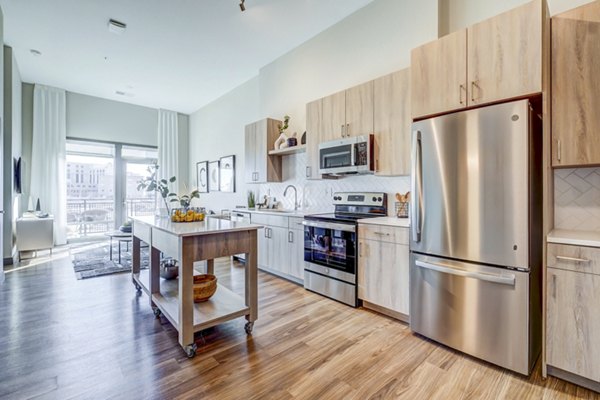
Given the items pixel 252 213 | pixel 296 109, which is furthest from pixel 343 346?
pixel 296 109

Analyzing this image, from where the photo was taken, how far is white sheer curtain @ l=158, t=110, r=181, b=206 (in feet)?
24.7

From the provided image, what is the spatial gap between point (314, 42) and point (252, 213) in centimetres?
266

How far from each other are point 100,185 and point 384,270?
286 inches

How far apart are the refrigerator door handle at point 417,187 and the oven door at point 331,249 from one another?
2.32ft

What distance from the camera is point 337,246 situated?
3082 millimetres

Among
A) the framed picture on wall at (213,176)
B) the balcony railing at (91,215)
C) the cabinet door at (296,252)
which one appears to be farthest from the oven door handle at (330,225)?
the balcony railing at (91,215)

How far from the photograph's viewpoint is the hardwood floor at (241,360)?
5.61ft

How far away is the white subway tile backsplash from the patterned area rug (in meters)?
4.13

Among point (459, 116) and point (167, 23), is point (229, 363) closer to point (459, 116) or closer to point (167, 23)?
point (459, 116)

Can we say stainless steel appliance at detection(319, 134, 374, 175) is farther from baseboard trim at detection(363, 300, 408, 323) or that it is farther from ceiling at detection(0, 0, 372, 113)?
ceiling at detection(0, 0, 372, 113)

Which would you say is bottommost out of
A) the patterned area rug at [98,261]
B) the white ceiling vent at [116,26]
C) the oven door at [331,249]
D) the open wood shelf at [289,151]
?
the patterned area rug at [98,261]

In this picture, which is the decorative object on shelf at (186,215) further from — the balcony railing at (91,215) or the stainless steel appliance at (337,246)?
the balcony railing at (91,215)

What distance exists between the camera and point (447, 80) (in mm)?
2234

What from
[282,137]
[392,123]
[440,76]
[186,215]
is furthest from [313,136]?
[186,215]
